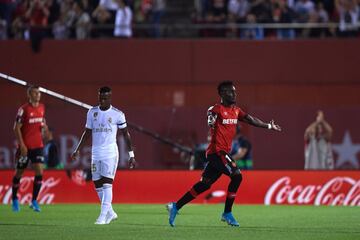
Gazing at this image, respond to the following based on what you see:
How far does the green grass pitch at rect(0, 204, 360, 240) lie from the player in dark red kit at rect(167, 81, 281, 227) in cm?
42

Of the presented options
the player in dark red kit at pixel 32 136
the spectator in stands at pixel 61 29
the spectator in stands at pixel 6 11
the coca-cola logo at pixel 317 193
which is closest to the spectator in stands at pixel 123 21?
the spectator in stands at pixel 61 29

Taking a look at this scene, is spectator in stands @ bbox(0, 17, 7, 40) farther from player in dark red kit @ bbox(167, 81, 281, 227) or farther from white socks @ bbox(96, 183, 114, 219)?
player in dark red kit @ bbox(167, 81, 281, 227)

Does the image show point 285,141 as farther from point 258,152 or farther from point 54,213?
point 54,213

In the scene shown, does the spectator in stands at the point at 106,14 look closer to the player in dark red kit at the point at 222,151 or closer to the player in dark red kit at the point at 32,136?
the player in dark red kit at the point at 32,136

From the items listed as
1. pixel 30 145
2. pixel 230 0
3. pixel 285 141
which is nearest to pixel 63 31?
pixel 230 0

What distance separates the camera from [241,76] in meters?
28.9

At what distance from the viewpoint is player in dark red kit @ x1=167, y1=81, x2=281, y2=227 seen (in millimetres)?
16188

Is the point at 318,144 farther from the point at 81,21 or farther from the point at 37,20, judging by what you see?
the point at 37,20

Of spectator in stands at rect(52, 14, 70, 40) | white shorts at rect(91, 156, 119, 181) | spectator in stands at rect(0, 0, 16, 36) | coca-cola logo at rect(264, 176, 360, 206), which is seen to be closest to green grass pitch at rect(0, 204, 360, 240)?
white shorts at rect(91, 156, 119, 181)

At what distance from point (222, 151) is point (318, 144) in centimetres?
1108

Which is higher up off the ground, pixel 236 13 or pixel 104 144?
pixel 236 13

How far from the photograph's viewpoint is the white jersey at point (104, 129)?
16.6 m

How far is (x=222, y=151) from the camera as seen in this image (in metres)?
16.2

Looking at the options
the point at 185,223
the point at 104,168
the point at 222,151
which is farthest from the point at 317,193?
the point at 104,168
